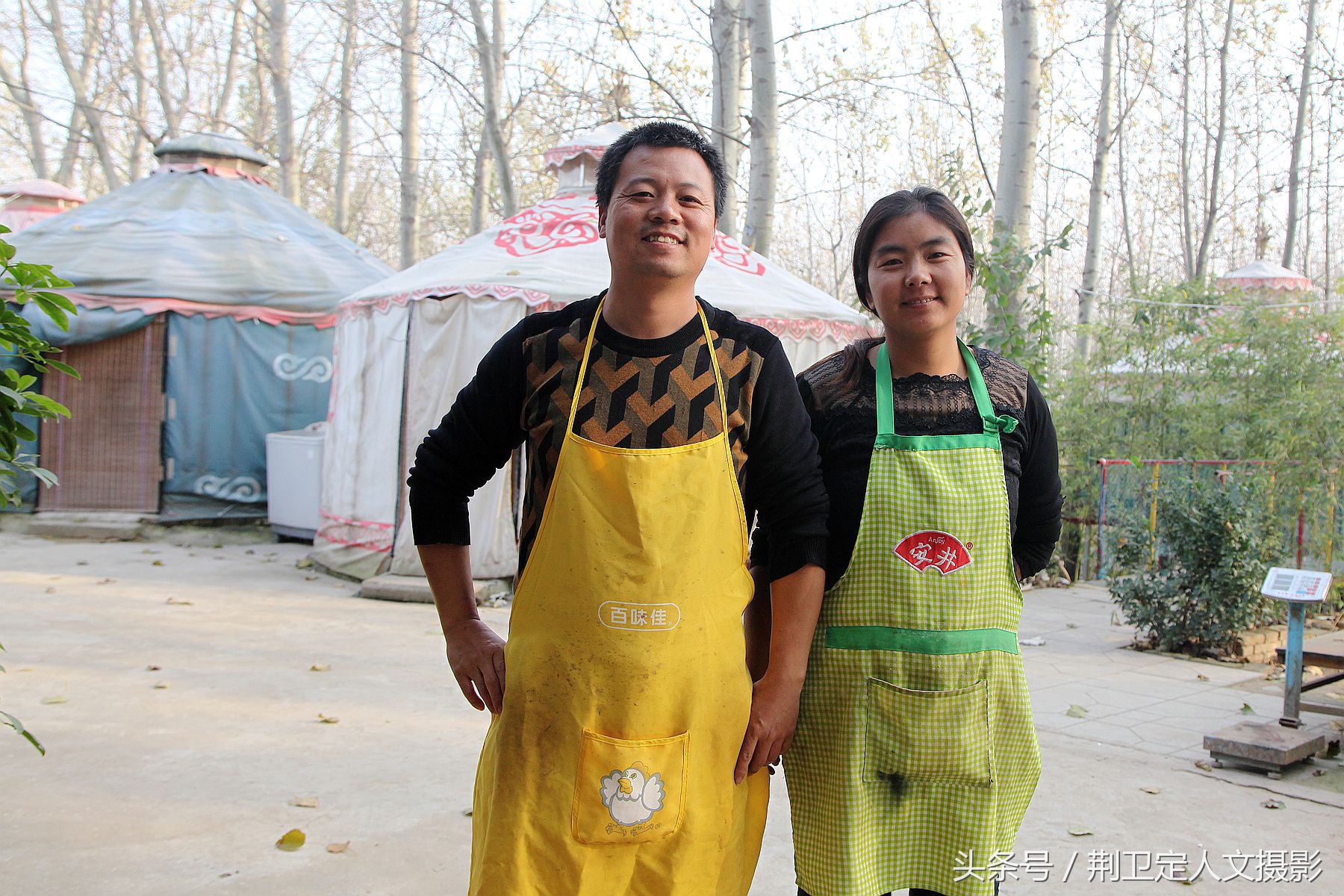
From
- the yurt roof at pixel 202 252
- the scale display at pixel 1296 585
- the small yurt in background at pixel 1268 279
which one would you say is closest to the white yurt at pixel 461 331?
the yurt roof at pixel 202 252

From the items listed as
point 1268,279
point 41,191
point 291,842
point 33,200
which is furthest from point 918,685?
point 33,200

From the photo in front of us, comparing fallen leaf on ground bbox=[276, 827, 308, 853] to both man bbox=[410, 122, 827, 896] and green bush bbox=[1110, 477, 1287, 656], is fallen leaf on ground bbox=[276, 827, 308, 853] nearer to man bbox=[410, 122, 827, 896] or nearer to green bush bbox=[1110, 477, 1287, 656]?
man bbox=[410, 122, 827, 896]

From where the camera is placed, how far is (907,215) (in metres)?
1.96

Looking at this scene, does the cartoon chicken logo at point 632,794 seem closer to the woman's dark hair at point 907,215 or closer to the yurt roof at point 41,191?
the woman's dark hair at point 907,215

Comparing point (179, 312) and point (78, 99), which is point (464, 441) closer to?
point (179, 312)

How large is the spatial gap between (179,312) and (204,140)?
362 centimetres

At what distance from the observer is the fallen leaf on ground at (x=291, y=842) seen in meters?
3.31

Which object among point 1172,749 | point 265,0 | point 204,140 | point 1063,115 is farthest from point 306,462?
point 1063,115

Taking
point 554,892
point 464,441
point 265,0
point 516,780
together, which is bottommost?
point 554,892

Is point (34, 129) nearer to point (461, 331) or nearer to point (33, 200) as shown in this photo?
point (33, 200)

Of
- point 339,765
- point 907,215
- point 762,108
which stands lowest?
point 339,765

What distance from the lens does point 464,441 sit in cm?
186

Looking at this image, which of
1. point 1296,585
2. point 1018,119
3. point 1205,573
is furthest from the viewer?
point 1018,119

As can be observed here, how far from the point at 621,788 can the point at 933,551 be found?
0.63 meters
